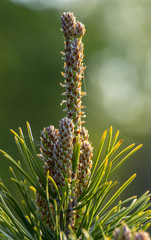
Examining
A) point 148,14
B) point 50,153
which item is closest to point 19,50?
point 148,14

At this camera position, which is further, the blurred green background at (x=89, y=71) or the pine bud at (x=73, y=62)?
the blurred green background at (x=89, y=71)

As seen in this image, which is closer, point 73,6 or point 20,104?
point 20,104

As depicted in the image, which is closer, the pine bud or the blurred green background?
the pine bud

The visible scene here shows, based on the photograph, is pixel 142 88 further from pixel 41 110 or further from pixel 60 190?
pixel 60 190

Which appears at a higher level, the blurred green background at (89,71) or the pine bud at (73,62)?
the blurred green background at (89,71)

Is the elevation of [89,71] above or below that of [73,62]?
above

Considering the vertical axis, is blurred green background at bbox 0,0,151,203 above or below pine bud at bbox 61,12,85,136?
above

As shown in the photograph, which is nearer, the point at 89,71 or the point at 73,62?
the point at 73,62

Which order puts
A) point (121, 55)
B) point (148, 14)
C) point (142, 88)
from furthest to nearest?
point (148, 14)
point (142, 88)
point (121, 55)
